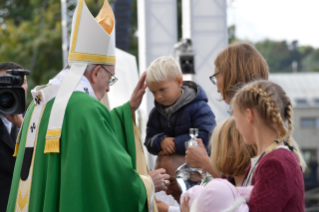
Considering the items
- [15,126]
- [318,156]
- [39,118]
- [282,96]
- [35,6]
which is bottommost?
[318,156]

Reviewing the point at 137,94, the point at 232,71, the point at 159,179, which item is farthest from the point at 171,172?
the point at 232,71

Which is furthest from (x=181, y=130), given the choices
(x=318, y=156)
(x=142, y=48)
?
(x=318, y=156)

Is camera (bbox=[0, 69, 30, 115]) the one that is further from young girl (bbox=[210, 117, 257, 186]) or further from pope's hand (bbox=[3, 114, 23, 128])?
young girl (bbox=[210, 117, 257, 186])

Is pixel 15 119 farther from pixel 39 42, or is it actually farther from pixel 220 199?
pixel 39 42

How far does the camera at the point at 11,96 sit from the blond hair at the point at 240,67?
164 cm

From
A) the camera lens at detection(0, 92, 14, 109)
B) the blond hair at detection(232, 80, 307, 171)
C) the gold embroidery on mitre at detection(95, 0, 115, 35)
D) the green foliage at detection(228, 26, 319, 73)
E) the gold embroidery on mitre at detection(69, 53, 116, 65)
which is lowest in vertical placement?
the green foliage at detection(228, 26, 319, 73)

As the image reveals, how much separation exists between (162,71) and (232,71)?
0.72m

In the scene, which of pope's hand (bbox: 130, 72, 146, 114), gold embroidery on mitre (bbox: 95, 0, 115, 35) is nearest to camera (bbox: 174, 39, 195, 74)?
pope's hand (bbox: 130, 72, 146, 114)

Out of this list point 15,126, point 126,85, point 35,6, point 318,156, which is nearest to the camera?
point 15,126

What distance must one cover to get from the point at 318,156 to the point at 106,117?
31950 millimetres

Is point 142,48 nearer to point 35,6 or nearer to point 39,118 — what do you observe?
point 39,118

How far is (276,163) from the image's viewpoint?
1.78 m

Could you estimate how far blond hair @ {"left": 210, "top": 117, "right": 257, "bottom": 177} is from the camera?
2.13m

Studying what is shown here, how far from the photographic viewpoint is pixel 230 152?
2.15m
